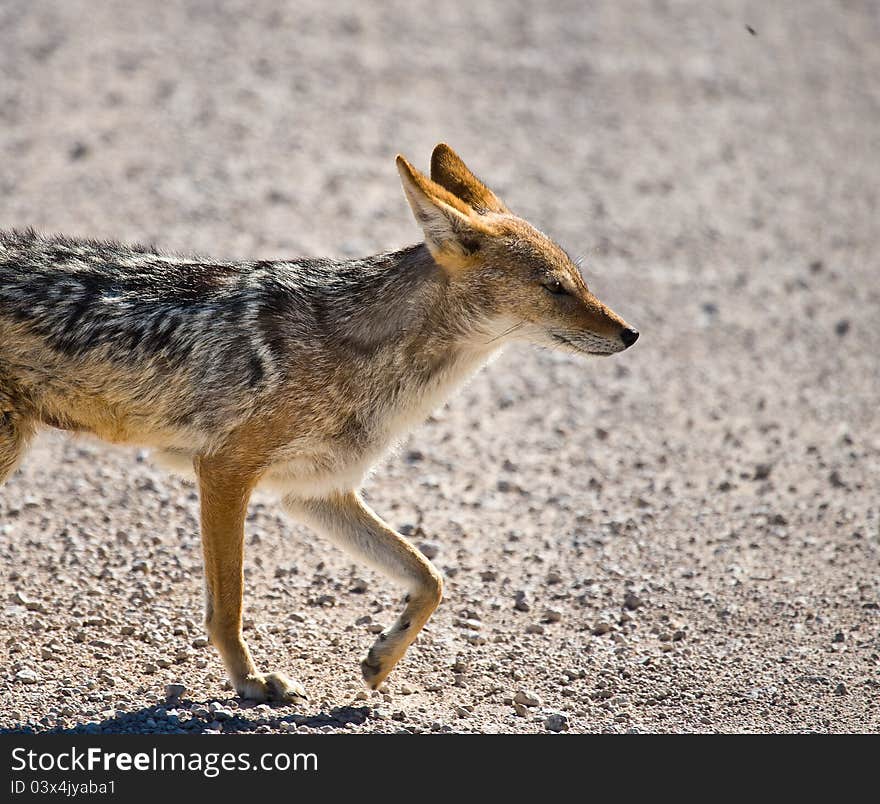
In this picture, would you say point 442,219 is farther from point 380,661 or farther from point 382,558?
point 380,661

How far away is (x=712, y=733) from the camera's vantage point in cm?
711

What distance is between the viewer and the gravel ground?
25.4 feet

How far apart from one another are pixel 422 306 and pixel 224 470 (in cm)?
149

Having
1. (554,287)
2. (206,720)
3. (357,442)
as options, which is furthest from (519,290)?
(206,720)

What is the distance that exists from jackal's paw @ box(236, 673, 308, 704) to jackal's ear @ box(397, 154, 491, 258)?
101 inches

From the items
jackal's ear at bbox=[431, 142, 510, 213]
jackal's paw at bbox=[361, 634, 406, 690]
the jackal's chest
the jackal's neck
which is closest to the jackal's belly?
the jackal's chest

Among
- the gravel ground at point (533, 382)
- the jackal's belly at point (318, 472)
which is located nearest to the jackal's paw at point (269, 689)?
the gravel ground at point (533, 382)

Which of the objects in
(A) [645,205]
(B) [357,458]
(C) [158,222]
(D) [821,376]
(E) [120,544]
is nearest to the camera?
(B) [357,458]

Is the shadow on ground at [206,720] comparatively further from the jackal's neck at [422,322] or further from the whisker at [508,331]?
the whisker at [508,331]

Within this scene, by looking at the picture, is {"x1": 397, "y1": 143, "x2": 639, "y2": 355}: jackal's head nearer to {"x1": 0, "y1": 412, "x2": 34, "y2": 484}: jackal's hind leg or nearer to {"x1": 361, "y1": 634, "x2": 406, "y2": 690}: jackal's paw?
{"x1": 361, "y1": 634, "x2": 406, "y2": 690}: jackal's paw

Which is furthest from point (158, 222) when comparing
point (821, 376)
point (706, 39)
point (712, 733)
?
point (706, 39)

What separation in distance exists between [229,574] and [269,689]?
0.69 meters

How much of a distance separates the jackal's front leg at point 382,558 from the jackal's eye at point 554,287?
1670 mm

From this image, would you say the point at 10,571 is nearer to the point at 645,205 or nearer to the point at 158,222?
the point at 158,222
